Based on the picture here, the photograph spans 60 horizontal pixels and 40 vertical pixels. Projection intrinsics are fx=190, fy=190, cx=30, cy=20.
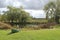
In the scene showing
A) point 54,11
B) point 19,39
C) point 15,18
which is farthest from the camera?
point 54,11

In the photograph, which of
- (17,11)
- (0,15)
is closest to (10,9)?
(17,11)

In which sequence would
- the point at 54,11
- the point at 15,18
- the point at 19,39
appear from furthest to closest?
1. the point at 54,11
2. the point at 15,18
3. the point at 19,39

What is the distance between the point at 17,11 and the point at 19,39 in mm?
42894

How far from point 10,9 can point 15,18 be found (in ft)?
12.8

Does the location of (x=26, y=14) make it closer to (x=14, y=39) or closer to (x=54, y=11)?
(x=54, y=11)

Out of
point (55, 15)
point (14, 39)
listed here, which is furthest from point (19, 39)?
point (55, 15)

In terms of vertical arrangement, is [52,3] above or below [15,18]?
above

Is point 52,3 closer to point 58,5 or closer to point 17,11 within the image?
point 58,5

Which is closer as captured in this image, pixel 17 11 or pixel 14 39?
pixel 14 39

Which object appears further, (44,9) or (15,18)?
(44,9)

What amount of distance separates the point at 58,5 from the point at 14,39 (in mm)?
44193

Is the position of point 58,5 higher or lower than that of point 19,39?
higher

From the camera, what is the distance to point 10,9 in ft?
200

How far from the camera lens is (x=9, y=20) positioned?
200ft
